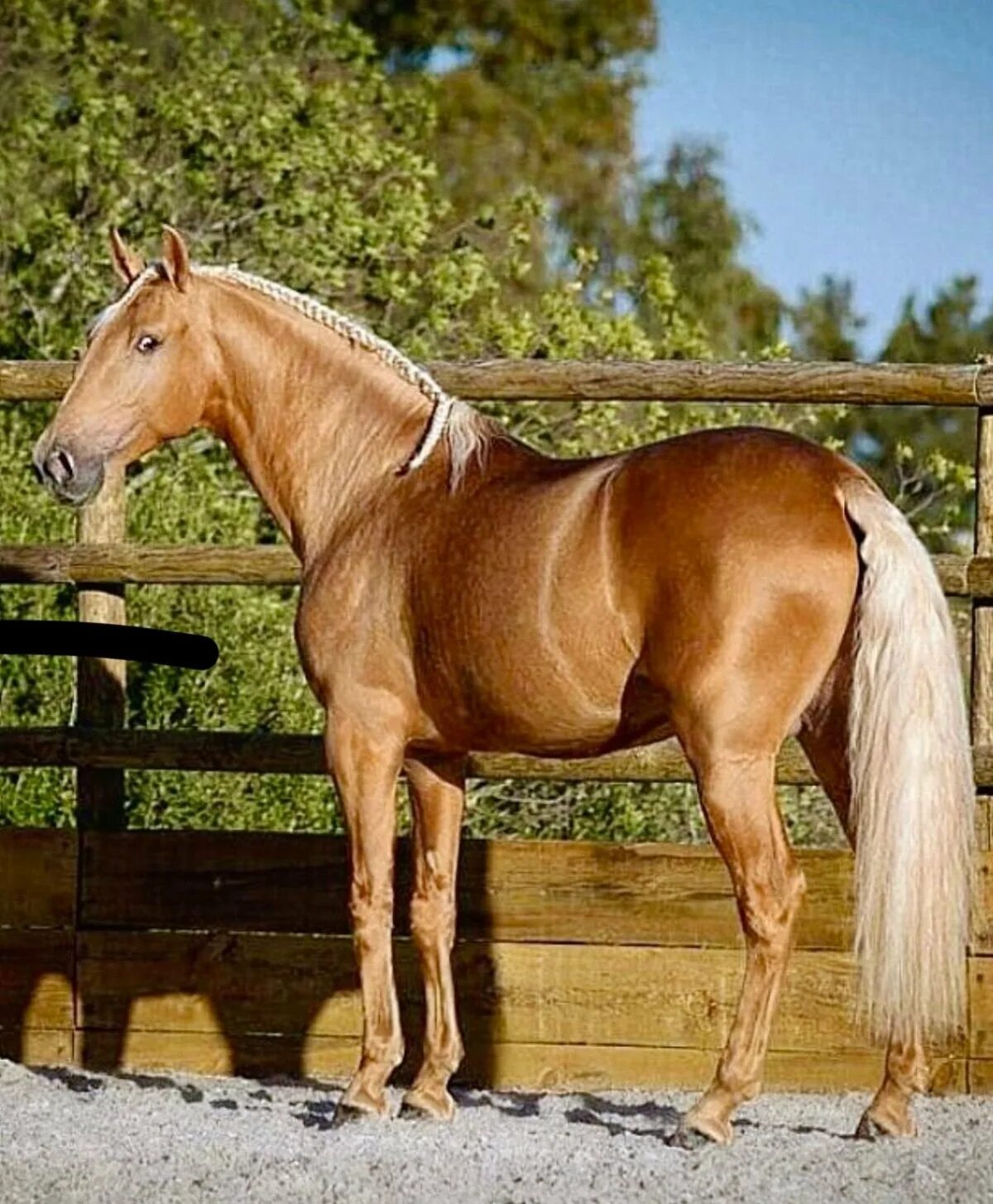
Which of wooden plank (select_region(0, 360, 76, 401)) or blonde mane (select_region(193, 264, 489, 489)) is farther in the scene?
wooden plank (select_region(0, 360, 76, 401))

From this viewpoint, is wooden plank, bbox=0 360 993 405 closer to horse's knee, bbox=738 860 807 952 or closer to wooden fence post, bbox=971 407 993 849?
wooden fence post, bbox=971 407 993 849

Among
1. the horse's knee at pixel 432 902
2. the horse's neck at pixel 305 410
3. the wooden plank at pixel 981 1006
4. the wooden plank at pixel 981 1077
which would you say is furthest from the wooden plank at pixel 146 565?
the wooden plank at pixel 981 1077

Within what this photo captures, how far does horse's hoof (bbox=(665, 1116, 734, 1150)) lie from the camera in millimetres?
4613

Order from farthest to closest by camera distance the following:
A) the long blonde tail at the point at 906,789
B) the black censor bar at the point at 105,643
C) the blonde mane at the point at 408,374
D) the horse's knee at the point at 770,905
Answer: the blonde mane at the point at 408,374
the horse's knee at the point at 770,905
the long blonde tail at the point at 906,789
the black censor bar at the point at 105,643

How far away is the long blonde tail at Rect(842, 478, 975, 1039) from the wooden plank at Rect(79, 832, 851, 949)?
111 centimetres

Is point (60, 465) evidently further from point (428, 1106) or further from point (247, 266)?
point (247, 266)

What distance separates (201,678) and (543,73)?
689 inches

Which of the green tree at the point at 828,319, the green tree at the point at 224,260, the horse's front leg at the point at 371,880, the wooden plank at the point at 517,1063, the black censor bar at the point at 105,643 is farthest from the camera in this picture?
the green tree at the point at 828,319

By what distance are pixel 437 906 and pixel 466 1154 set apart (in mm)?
753

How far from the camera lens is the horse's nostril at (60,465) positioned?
5.16 m

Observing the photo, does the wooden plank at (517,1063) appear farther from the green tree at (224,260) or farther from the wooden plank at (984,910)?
the green tree at (224,260)

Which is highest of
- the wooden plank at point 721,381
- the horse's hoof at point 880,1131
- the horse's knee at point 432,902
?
the wooden plank at point 721,381

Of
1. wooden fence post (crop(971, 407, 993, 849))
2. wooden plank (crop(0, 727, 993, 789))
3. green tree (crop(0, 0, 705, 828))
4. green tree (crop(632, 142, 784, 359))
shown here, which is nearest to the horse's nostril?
wooden plank (crop(0, 727, 993, 789))

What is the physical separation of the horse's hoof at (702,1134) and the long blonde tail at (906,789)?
0.38 metres
